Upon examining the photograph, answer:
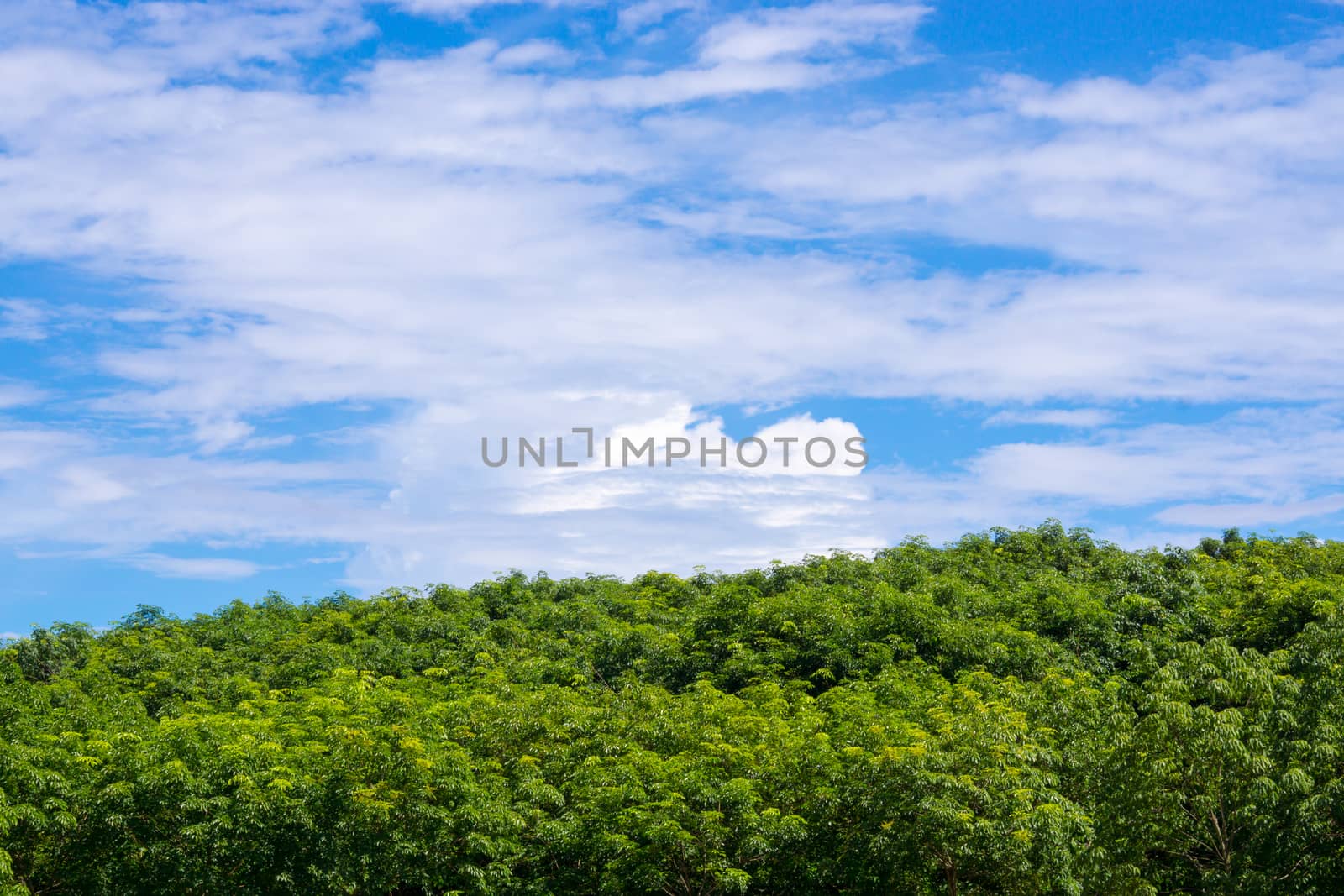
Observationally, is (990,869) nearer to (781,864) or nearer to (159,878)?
(781,864)

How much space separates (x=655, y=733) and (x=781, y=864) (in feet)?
15.7

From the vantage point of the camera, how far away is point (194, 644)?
41469 mm

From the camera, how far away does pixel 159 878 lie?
24.3 meters

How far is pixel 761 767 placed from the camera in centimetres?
2475

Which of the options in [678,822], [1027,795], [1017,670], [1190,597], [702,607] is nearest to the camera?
[1027,795]

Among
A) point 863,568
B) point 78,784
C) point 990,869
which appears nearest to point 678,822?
point 990,869

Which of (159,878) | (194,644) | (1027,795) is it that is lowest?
(159,878)

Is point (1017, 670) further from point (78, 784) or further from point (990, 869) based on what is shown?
point (78, 784)

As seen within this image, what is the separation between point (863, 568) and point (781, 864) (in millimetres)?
19985

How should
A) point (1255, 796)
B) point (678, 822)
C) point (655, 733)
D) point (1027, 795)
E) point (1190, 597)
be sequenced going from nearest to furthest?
point (1255, 796) → point (1027, 795) → point (678, 822) → point (655, 733) → point (1190, 597)

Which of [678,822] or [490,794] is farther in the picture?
[490,794]

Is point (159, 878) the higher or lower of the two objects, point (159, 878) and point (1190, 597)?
the lower

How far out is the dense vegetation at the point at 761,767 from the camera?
2084cm

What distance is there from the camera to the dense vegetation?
68.4 ft
